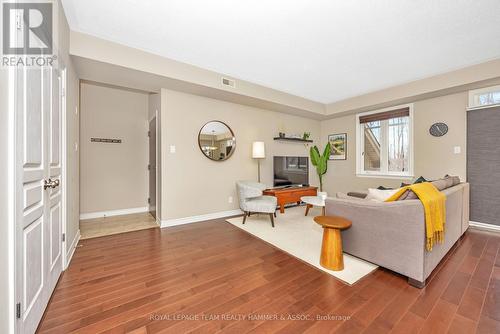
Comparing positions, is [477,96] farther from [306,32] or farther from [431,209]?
[306,32]

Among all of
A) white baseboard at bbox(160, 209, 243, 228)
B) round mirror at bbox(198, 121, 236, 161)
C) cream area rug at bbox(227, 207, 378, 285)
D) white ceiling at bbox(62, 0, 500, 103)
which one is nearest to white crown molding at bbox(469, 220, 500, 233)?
cream area rug at bbox(227, 207, 378, 285)

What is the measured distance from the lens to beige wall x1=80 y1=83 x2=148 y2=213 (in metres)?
3.84

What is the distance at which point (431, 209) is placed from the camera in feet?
5.86

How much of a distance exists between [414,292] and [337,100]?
167 inches

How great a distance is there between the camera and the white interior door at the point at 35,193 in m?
1.12

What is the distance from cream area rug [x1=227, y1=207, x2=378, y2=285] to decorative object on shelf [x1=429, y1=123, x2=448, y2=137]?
2.62 meters

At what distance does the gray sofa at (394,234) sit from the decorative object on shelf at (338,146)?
2887 millimetres

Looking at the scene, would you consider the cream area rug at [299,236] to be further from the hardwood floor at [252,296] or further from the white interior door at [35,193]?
the white interior door at [35,193]

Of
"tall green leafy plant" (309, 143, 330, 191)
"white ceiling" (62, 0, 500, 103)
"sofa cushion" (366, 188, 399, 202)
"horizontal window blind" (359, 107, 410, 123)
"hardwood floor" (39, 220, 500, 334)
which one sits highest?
"white ceiling" (62, 0, 500, 103)

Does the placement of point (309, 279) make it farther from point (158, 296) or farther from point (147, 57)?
point (147, 57)

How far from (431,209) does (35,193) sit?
305 cm

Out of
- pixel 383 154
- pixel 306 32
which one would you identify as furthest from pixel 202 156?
pixel 383 154

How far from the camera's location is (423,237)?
5.68 feet

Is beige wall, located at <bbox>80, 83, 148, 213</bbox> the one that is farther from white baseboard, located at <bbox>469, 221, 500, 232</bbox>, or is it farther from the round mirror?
white baseboard, located at <bbox>469, 221, 500, 232</bbox>
